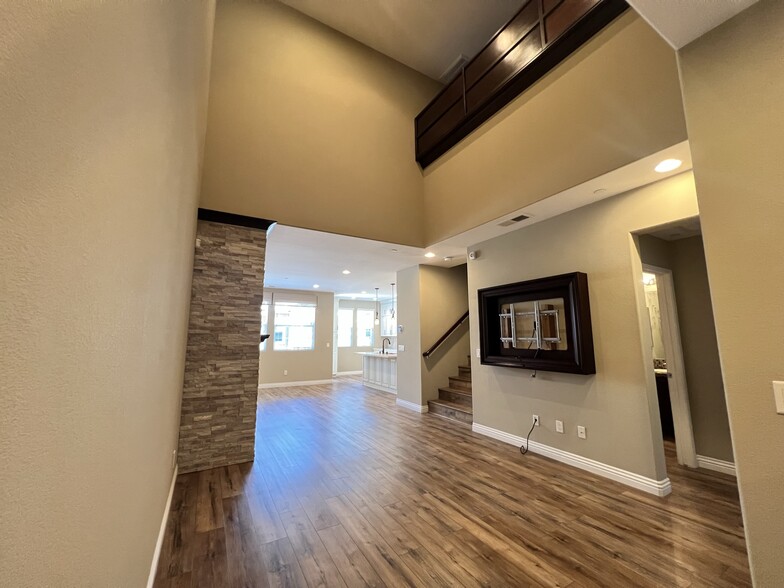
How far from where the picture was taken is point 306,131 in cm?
416

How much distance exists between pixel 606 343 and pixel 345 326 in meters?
9.02

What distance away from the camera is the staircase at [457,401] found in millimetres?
4953

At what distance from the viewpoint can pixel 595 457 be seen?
3.12 metres

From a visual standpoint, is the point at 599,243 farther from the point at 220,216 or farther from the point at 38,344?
the point at 220,216

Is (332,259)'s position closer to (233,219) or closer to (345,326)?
(233,219)

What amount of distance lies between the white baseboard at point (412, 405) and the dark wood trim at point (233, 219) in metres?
3.90

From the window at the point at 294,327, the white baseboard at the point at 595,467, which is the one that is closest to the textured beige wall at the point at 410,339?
the white baseboard at the point at 595,467

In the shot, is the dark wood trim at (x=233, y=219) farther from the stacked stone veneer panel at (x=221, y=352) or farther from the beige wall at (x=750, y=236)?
the beige wall at (x=750, y=236)

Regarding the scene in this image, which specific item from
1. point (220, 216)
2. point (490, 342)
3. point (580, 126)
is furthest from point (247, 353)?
point (580, 126)

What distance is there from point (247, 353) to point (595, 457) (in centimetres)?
381

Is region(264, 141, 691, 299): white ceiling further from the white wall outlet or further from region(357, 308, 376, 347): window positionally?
region(357, 308, 376, 347): window

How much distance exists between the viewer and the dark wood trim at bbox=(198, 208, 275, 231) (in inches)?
137

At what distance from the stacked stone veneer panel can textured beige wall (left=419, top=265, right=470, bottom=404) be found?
3071mm

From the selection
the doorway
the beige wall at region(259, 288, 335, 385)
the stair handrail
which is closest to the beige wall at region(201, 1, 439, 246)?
the stair handrail
